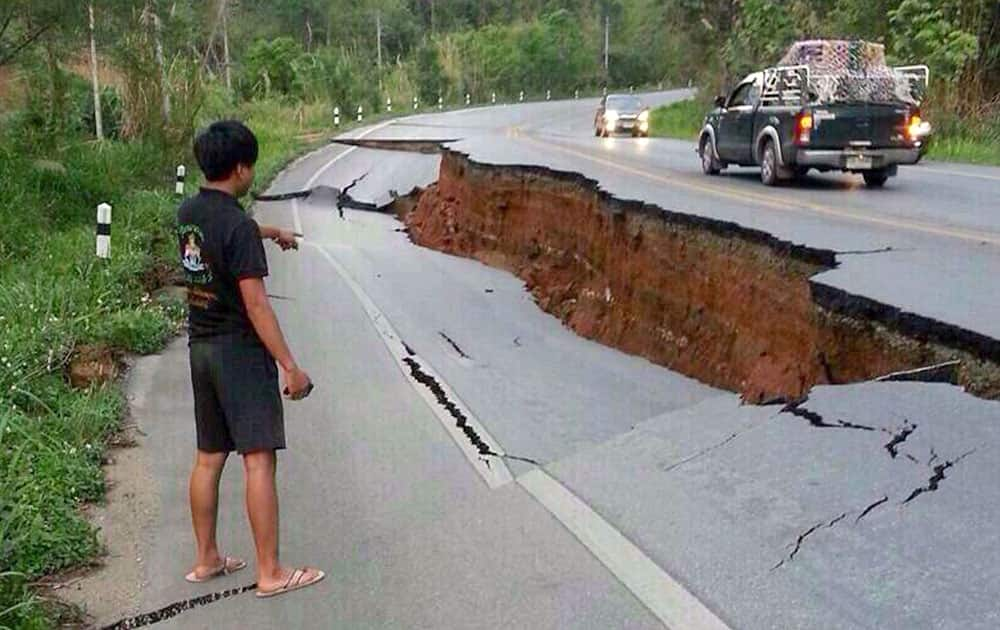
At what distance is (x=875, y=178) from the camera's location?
17188mm

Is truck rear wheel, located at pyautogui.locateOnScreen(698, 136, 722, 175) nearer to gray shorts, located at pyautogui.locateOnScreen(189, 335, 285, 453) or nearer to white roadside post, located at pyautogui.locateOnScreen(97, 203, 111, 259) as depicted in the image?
white roadside post, located at pyautogui.locateOnScreen(97, 203, 111, 259)

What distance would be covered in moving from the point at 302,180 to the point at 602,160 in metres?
10.2

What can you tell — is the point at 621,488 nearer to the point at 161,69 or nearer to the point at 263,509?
the point at 263,509

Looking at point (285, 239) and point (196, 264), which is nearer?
point (196, 264)

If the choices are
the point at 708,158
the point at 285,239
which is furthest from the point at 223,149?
the point at 708,158

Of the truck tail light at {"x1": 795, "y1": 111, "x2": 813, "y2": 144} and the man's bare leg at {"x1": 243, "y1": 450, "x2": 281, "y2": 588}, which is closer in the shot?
the man's bare leg at {"x1": 243, "y1": 450, "x2": 281, "y2": 588}

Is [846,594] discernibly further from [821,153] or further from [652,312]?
[821,153]

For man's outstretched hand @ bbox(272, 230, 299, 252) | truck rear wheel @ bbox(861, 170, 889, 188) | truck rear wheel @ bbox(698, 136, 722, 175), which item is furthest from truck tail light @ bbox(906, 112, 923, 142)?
man's outstretched hand @ bbox(272, 230, 299, 252)

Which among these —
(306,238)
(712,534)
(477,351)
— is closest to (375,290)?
(477,351)

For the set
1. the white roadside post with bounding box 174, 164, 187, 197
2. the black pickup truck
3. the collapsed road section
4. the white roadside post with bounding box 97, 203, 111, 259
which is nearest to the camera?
the collapsed road section

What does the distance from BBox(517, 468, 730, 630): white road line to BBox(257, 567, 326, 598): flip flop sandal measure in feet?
3.92

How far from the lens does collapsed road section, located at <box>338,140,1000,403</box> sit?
7.54 meters

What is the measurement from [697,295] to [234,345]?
7.34 meters

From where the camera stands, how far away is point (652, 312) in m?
12.3
